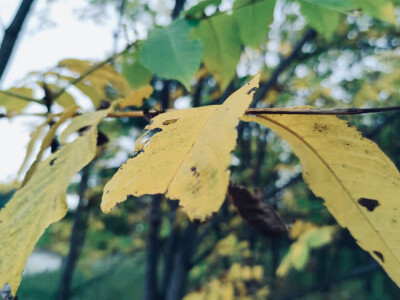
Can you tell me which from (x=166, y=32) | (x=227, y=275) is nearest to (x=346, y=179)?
(x=166, y=32)

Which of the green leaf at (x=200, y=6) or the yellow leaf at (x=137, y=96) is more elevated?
the green leaf at (x=200, y=6)

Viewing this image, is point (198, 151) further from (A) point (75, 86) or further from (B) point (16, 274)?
(A) point (75, 86)

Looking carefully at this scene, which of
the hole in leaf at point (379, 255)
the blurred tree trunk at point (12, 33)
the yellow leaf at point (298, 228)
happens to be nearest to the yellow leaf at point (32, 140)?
the blurred tree trunk at point (12, 33)

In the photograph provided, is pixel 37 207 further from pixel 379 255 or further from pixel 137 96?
pixel 379 255

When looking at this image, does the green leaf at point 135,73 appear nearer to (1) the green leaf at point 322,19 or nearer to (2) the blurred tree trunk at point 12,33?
(2) the blurred tree trunk at point 12,33

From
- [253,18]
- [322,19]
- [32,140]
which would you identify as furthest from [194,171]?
[322,19]

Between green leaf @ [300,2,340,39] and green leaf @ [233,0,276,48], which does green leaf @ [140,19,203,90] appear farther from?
green leaf @ [300,2,340,39]
